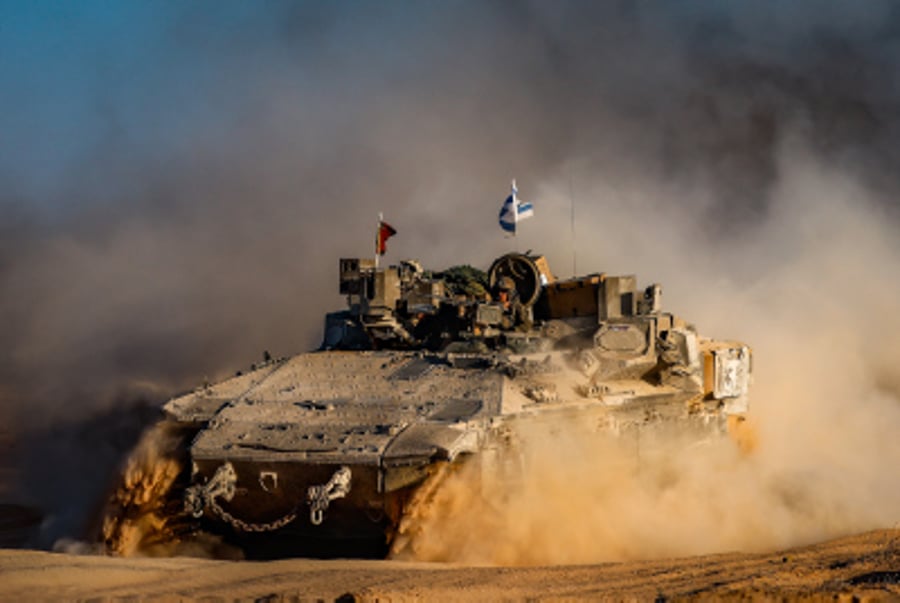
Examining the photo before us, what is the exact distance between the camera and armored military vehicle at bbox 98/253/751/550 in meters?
9.01

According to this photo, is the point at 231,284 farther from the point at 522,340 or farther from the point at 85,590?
the point at 85,590

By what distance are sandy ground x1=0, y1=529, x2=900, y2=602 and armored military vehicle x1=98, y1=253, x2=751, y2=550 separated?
89 centimetres

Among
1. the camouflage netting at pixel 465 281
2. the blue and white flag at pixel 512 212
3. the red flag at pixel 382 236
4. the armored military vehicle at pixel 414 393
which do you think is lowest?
the armored military vehicle at pixel 414 393

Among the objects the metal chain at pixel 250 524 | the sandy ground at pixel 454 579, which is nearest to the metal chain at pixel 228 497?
the metal chain at pixel 250 524

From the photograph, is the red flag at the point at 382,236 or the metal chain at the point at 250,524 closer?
the metal chain at the point at 250,524

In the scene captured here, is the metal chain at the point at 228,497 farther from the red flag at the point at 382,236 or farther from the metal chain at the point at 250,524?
the red flag at the point at 382,236

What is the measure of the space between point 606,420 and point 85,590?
17.4 ft

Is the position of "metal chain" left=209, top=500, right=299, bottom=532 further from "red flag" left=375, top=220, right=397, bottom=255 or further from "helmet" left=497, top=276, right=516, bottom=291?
"red flag" left=375, top=220, right=397, bottom=255

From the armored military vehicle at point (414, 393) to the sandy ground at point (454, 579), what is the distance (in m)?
0.89

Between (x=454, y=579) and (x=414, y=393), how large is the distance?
320 centimetres

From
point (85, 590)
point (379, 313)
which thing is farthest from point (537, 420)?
point (85, 590)

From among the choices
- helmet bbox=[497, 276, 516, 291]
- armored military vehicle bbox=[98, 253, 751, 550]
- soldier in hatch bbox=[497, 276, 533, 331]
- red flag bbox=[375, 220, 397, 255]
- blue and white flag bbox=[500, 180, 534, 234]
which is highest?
blue and white flag bbox=[500, 180, 534, 234]

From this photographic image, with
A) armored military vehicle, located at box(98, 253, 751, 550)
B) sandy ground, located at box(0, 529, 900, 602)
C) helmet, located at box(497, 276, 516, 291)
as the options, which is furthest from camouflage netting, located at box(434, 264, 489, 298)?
sandy ground, located at box(0, 529, 900, 602)

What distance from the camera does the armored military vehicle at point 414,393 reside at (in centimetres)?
901
